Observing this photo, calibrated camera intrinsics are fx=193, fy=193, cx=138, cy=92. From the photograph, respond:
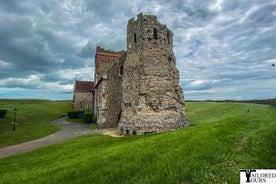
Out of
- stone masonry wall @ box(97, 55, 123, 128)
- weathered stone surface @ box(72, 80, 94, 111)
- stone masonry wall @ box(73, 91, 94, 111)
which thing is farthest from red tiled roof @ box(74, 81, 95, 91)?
stone masonry wall @ box(97, 55, 123, 128)

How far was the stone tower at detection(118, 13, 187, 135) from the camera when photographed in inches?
880

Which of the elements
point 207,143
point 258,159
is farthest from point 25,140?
point 258,159

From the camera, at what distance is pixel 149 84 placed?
22.8 m

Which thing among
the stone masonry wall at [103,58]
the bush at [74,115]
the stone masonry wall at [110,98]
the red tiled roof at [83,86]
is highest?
the stone masonry wall at [103,58]

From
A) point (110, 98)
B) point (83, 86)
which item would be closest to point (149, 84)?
point (110, 98)

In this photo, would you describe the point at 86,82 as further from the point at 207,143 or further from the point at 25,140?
the point at 207,143

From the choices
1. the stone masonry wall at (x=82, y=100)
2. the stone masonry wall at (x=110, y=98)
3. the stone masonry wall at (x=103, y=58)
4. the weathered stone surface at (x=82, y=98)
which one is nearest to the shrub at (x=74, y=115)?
the weathered stone surface at (x=82, y=98)

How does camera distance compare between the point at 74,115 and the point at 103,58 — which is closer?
the point at 74,115

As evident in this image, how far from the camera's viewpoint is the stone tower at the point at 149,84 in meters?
22.4

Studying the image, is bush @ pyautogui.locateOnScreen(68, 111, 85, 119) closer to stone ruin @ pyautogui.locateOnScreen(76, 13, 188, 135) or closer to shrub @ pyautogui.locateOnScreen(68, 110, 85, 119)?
shrub @ pyautogui.locateOnScreen(68, 110, 85, 119)

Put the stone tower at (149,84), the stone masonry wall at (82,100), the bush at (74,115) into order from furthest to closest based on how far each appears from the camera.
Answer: the stone masonry wall at (82,100), the bush at (74,115), the stone tower at (149,84)

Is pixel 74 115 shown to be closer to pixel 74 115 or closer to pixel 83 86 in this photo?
pixel 74 115

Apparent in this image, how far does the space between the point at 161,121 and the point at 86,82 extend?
40261mm

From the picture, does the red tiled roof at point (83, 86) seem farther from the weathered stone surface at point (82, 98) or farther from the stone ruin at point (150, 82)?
the stone ruin at point (150, 82)
